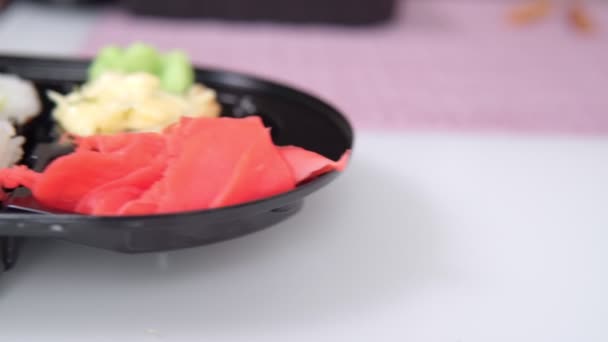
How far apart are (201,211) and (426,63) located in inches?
36.2

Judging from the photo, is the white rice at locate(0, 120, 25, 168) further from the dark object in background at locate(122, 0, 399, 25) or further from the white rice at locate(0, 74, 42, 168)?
the dark object in background at locate(122, 0, 399, 25)

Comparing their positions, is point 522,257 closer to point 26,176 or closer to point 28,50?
point 26,176

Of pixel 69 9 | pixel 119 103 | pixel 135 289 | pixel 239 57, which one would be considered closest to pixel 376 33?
pixel 239 57

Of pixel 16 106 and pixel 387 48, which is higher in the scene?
pixel 16 106

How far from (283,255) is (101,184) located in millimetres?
183

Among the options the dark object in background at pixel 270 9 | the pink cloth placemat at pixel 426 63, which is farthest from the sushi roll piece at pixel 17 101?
the dark object in background at pixel 270 9

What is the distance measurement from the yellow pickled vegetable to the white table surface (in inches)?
4.9

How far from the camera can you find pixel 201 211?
56 centimetres

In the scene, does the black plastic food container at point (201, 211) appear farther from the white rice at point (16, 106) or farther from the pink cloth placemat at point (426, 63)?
the pink cloth placemat at point (426, 63)

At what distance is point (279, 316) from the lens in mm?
628

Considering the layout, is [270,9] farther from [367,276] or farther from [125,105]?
[367,276]

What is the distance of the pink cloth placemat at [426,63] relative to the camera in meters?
1.16

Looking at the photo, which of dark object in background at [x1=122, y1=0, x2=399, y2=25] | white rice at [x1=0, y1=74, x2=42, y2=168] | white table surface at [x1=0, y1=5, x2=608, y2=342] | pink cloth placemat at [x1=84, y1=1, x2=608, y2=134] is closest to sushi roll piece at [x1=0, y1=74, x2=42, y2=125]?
white rice at [x1=0, y1=74, x2=42, y2=168]

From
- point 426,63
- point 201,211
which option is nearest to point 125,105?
point 201,211
